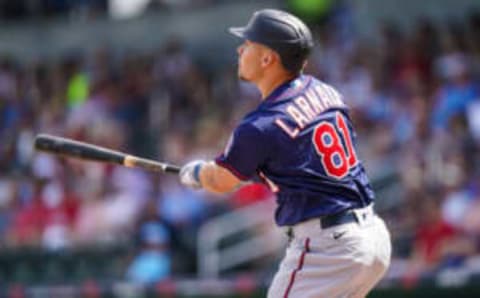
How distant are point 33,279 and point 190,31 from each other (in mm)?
5005

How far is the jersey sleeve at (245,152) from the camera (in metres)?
5.68

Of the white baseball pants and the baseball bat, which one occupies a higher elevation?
the baseball bat

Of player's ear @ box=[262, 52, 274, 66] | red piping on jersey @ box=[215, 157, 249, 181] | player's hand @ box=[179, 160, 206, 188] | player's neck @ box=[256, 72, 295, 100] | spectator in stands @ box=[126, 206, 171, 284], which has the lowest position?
red piping on jersey @ box=[215, 157, 249, 181]

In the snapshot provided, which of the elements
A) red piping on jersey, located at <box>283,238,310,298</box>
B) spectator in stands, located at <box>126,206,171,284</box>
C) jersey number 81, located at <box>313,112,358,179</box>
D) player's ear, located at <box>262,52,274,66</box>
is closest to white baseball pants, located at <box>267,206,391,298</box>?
red piping on jersey, located at <box>283,238,310,298</box>

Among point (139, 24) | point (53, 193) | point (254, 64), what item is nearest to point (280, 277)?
point (254, 64)

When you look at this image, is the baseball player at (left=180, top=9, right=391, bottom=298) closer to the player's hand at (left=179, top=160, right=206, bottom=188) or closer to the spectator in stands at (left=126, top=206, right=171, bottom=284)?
the player's hand at (left=179, top=160, right=206, bottom=188)

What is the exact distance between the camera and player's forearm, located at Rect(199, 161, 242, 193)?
5.78 meters

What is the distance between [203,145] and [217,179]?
22.1ft

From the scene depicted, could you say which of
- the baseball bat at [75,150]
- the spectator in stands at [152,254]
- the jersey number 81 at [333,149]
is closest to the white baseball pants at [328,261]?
the jersey number 81 at [333,149]

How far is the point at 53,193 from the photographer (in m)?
13.3

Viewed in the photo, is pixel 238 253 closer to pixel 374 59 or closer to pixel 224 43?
pixel 374 59

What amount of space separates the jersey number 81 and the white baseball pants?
0.22 meters

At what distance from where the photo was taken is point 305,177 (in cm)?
572

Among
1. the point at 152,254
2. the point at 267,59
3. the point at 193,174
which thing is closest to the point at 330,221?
Answer: the point at 193,174
